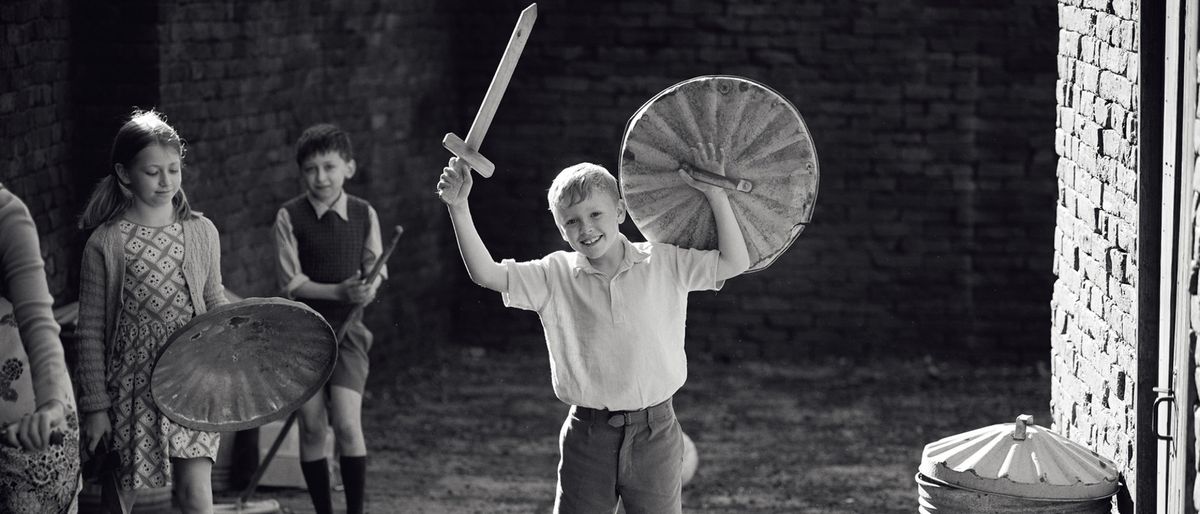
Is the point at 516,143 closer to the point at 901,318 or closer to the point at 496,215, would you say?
the point at 496,215

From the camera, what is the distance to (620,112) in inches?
379

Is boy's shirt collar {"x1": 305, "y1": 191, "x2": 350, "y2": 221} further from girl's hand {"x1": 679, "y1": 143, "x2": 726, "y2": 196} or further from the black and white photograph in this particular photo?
girl's hand {"x1": 679, "y1": 143, "x2": 726, "y2": 196}

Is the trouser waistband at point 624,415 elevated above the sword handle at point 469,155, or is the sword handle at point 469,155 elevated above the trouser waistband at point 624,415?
the sword handle at point 469,155

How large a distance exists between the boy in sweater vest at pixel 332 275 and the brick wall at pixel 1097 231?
250 centimetres

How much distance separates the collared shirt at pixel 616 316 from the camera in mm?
4312

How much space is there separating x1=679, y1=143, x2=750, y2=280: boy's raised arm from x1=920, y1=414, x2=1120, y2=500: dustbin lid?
84 centimetres

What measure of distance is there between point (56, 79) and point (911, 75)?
493 centimetres

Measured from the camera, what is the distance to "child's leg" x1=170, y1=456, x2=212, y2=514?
15.8ft

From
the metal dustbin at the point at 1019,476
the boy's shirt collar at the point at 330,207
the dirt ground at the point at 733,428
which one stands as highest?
the boy's shirt collar at the point at 330,207

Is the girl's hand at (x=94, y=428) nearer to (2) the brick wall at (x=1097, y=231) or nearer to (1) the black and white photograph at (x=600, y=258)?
(1) the black and white photograph at (x=600, y=258)

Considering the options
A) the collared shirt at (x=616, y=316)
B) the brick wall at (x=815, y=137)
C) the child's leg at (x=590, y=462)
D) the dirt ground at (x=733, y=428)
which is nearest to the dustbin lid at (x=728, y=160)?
the collared shirt at (x=616, y=316)

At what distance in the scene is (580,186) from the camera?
4250 mm

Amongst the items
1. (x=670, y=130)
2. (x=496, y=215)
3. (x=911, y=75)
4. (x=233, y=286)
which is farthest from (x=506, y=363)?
(x=670, y=130)

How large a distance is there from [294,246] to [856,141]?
448cm
